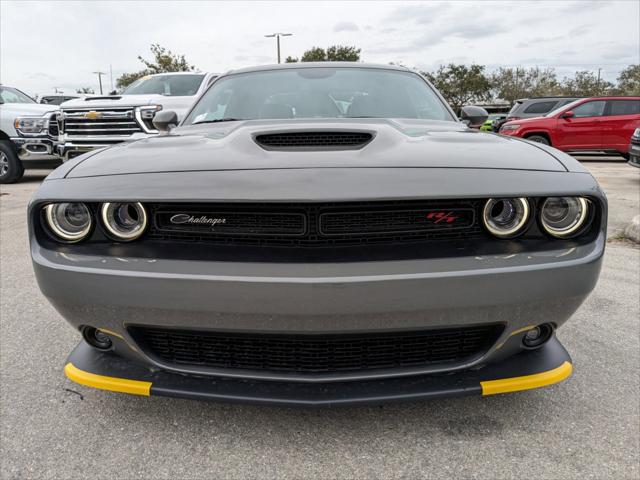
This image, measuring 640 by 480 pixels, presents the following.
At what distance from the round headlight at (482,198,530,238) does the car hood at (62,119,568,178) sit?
12 cm

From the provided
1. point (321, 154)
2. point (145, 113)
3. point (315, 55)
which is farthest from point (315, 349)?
point (315, 55)

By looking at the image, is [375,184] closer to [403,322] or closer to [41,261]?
[403,322]

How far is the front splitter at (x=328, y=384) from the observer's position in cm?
152

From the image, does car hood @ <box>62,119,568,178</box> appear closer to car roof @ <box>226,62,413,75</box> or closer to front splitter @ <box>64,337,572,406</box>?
front splitter @ <box>64,337,572,406</box>

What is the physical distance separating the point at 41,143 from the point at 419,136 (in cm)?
860

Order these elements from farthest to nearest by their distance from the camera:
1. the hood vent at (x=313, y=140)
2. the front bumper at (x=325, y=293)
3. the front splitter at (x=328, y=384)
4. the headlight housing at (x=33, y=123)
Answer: the headlight housing at (x=33, y=123)
the hood vent at (x=313, y=140)
the front splitter at (x=328, y=384)
the front bumper at (x=325, y=293)

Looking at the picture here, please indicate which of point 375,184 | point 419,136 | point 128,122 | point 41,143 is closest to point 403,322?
Result: point 375,184

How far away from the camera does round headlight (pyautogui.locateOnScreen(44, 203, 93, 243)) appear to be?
5.30ft

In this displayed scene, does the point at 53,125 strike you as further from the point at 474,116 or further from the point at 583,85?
the point at 583,85

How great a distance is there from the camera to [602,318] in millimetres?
2762

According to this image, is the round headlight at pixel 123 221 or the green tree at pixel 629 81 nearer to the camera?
the round headlight at pixel 123 221

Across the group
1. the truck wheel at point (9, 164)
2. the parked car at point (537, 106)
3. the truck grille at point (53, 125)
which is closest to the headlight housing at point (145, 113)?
the truck grille at point (53, 125)

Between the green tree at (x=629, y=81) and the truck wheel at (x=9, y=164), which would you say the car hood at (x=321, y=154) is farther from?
the green tree at (x=629, y=81)

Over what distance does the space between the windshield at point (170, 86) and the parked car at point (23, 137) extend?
154cm
